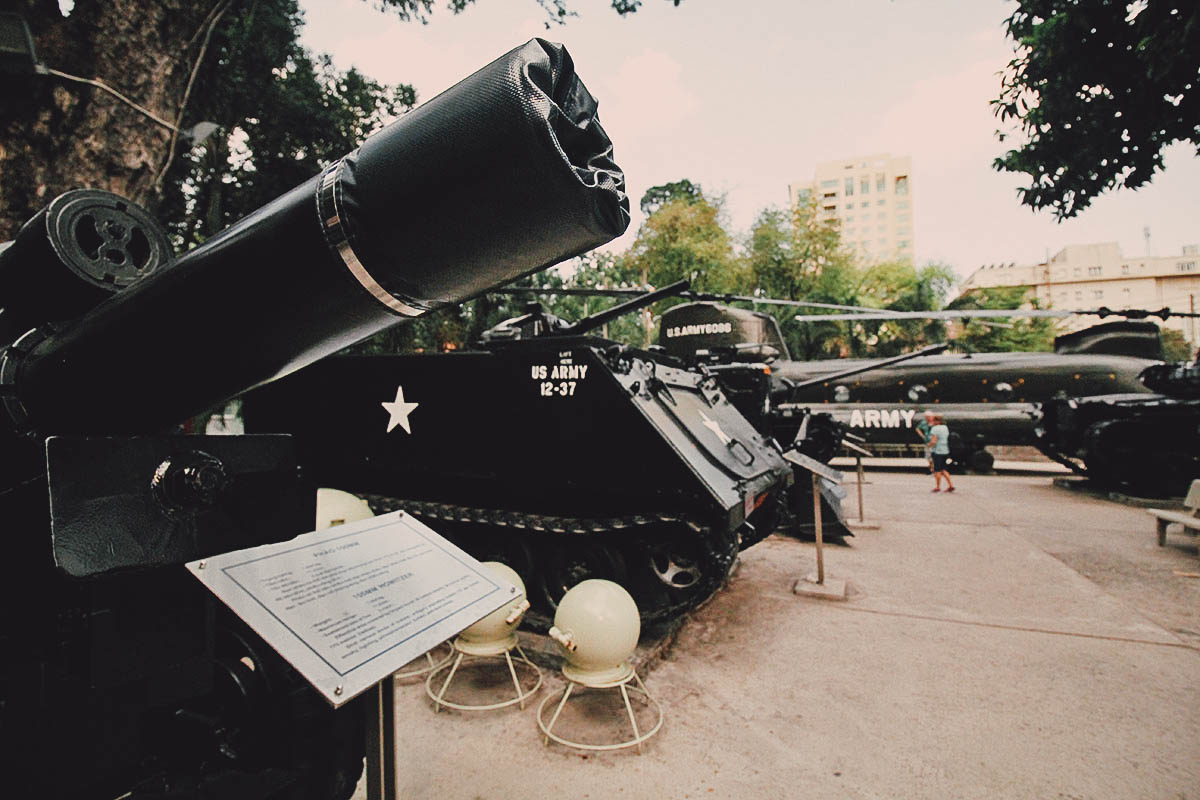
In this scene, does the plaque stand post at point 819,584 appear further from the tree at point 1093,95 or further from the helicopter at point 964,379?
the helicopter at point 964,379

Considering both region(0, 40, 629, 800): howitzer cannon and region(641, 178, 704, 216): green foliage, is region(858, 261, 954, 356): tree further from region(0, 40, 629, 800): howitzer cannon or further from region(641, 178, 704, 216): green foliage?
region(0, 40, 629, 800): howitzer cannon

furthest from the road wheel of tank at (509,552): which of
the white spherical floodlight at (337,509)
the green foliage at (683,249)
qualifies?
the green foliage at (683,249)

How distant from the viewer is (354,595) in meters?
1.65

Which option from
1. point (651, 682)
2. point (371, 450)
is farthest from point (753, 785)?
point (371, 450)

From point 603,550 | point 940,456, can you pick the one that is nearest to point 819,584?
point 603,550

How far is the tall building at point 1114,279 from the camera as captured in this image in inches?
2287

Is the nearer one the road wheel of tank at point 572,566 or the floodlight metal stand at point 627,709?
the floodlight metal stand at point 627,709

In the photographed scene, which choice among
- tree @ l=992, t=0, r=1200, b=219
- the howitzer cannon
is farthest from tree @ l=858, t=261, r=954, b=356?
the howitzer cannon

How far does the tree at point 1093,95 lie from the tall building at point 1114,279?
2263 inches

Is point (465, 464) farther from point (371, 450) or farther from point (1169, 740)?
point (1169, 740)

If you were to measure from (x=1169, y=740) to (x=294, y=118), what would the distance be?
59.1ft

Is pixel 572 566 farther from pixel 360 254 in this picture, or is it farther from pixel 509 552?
pixel 360 254

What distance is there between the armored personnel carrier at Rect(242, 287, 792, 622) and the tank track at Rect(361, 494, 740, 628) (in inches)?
0.4

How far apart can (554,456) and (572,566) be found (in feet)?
2.58
